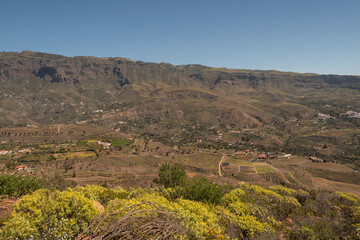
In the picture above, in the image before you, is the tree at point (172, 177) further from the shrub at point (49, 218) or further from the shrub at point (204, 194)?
the shrub at point (49, 218)

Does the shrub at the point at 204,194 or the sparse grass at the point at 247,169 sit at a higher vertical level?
the shrub at the point at 204,194

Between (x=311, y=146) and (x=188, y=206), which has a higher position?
(x=188, y=206)

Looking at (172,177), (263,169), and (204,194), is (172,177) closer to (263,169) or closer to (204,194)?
(204,194)

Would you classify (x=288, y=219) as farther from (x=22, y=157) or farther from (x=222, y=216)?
(x=22, y=157)

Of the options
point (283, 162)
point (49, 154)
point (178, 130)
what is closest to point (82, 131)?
point (49, 154)

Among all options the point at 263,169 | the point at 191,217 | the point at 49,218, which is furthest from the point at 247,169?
the point at 49,218

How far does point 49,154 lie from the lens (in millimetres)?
88875

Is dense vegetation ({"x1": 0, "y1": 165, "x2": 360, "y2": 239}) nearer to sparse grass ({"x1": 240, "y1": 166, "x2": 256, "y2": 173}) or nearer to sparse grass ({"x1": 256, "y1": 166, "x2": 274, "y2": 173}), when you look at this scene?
sparse grass ({"x1": 240, "y1": 166, "x2": 256, "y2": 173})

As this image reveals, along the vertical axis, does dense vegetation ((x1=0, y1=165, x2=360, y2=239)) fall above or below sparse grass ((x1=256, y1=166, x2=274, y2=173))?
above

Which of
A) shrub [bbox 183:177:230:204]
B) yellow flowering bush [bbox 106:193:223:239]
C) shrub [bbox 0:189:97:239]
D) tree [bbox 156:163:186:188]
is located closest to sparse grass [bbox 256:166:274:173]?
tree [bbox 156:163:186:188]

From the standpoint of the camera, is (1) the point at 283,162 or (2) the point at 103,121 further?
(2) the point at 103,121

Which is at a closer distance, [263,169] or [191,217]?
[191,217]

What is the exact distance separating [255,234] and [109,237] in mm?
12180

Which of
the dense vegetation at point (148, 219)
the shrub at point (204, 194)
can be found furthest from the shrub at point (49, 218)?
the shrub at point (204, 194)
